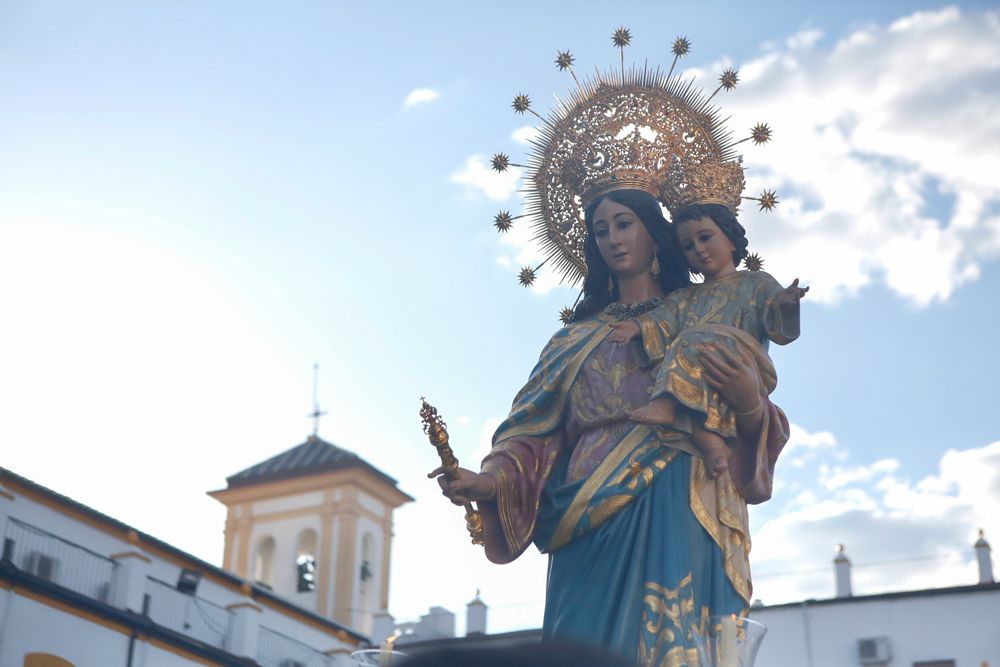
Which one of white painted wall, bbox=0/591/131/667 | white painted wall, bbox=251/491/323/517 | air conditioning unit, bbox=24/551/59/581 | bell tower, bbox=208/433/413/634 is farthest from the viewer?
white painted wall, bbox=251/491/323/517

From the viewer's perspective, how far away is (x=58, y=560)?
25.2 metres

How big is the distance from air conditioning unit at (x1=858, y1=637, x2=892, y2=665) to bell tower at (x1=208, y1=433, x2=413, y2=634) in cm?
1682

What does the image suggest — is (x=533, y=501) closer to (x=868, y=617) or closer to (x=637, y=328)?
(x=637, y=328)

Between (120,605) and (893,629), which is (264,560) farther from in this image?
(893,629)

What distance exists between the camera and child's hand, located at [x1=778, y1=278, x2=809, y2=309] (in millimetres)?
6312

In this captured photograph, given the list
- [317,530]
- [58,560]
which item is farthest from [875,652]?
[317,530]

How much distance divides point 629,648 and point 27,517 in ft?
67.6

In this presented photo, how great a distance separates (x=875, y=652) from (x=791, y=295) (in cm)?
2424

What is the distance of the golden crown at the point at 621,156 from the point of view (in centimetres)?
703

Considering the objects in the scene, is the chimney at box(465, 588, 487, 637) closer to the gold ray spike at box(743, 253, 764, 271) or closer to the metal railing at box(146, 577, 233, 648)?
the metal railing at box(146, 577, 233, 648)

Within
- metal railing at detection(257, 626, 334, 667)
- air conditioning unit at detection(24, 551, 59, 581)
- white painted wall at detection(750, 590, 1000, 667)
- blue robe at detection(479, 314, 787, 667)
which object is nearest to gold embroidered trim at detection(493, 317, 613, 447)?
blue robe at detection(479, 314, 787, 667)

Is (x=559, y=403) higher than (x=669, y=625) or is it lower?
higher

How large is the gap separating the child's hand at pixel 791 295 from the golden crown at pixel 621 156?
0.67 metres

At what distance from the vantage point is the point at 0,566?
893 inches
